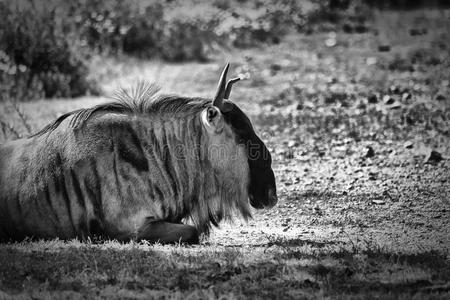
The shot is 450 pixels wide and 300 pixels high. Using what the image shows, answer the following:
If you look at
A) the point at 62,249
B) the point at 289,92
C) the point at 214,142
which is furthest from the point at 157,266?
the point at 289,92

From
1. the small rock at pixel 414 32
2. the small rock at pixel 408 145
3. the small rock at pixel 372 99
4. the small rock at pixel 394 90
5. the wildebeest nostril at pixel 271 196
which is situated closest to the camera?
the wildebeest nostril at pixel 271 196

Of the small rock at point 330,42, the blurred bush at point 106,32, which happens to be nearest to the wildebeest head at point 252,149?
the blurred bush at point 106,32

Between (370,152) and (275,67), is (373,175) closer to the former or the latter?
A: (370,152)

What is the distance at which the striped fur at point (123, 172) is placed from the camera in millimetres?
6391

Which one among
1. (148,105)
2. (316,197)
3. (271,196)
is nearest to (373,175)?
(316,197)

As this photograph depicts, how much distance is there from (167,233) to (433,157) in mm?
4290

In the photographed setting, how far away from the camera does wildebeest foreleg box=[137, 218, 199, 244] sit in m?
6.25

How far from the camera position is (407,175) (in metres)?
8.85

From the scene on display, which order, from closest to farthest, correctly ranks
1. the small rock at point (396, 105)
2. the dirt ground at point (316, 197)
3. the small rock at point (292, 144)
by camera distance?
the dirt ground at point (316, 197) < the small rock at point (292, 144) < the small rock at point (396, 105)

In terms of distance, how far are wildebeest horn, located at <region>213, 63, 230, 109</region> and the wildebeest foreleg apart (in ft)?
3.44

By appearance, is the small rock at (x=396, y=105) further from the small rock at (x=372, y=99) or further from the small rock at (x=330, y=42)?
the small rock at (x=330, y=42)

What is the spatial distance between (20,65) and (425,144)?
24.5 ft

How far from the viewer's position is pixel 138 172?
645cm

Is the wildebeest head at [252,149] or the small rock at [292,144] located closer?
the wildebeest head at [252,149]
